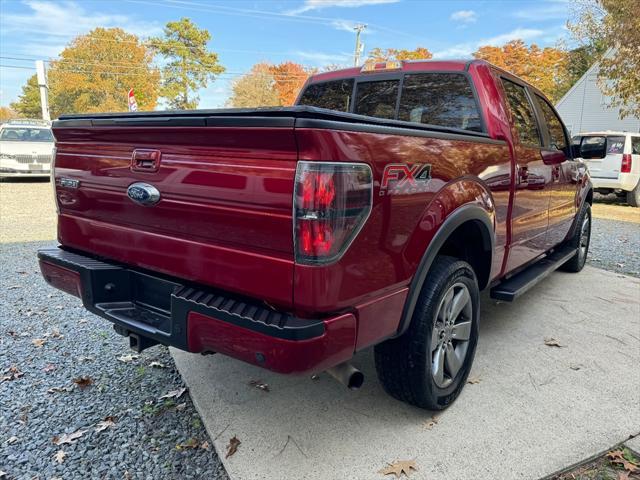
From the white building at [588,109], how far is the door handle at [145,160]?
26.2 metres

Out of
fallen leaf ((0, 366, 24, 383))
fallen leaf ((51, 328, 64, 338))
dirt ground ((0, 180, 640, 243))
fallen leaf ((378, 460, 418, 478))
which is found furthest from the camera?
dirt ground ((0, 180, 640, 243))

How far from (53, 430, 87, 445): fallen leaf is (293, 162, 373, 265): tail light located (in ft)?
5.40

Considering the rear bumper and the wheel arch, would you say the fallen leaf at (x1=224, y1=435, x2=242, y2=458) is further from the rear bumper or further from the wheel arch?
the wheel arch

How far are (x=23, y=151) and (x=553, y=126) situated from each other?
14134 millimetres

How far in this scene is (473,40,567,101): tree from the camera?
36.4m

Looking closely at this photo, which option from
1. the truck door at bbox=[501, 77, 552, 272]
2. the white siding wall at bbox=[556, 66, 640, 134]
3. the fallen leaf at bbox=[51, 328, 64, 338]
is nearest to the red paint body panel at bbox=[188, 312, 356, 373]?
the truck door at bbox=[501, 77, 552, 272]

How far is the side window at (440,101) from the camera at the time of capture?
3242 mm

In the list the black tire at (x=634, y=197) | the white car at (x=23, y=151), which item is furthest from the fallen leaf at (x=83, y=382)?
the black tire at (x=634, y=197)

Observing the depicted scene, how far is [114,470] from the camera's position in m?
2.18

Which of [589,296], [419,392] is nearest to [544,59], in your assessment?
[589,296]

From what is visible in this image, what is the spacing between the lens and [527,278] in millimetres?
3750

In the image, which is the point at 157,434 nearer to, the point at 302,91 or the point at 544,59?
the point at 302,91

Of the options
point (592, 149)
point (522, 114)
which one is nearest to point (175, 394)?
point (522, 114)

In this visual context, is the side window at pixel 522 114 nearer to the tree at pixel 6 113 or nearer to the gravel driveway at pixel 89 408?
the gravel driveway at pixel 89 408
